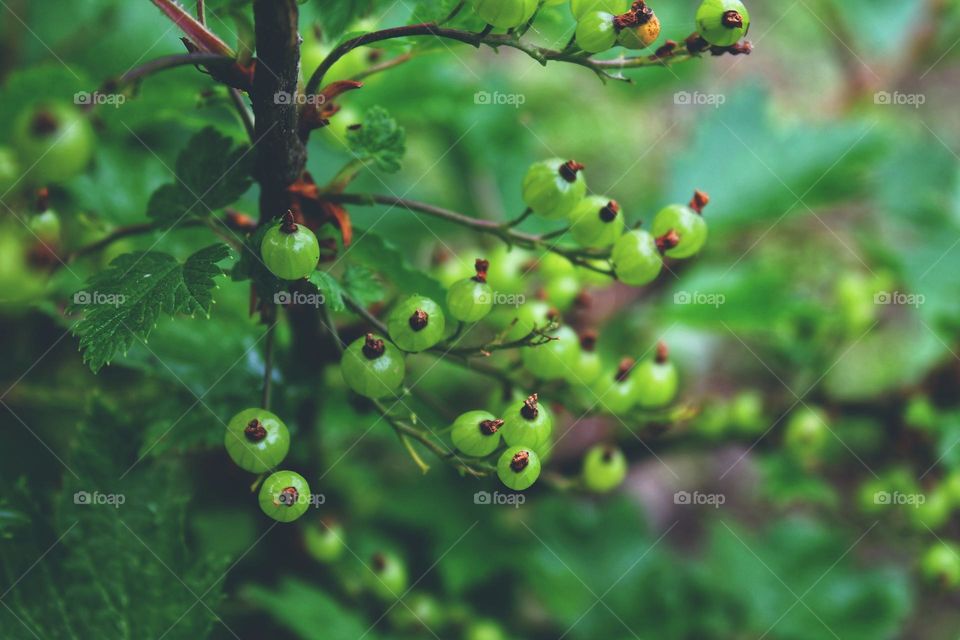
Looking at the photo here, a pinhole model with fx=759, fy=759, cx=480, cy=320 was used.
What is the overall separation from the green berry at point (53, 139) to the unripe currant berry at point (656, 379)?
0.81 meters

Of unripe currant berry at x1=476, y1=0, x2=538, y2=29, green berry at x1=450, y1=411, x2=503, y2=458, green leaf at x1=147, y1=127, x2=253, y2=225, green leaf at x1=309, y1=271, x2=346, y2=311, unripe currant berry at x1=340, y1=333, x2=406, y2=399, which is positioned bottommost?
green berry at x1=450, y1=411, x2=503, y2=458

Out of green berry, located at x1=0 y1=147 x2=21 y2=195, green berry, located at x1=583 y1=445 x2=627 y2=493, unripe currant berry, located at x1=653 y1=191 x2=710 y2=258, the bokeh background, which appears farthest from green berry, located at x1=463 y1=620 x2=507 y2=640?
green berry, located at x1=0 y1=147 x2=21 y2=195

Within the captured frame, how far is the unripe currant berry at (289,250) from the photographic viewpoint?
801 millimetres

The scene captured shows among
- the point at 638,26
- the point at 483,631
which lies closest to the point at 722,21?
the point at 638,26

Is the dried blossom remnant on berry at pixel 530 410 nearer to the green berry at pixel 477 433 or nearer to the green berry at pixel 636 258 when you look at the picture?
the green berry at pixel 477 433

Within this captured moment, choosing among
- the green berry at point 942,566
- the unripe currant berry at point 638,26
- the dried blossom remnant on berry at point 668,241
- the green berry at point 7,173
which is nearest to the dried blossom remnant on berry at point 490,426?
the dried blossom remnant on berry at point 668,241

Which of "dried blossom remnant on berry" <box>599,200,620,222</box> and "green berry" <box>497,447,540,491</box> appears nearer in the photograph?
"green berry" <box>497,447,540,491</box>

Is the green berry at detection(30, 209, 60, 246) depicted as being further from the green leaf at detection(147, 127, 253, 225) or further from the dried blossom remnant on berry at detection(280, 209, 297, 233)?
the dried blossom remnant on berry at detection(280, 209, 297, 233)

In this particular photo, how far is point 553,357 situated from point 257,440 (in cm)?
40

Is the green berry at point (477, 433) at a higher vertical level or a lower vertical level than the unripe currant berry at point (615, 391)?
higher

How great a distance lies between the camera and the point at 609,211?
3.12 ft

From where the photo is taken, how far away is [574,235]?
988mm

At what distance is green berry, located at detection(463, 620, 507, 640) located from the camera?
1.57 meters

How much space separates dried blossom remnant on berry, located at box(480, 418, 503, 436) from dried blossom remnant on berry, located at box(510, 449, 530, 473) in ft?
0.12
